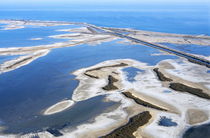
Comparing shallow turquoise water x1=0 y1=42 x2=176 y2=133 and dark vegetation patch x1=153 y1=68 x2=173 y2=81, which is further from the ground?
dark vegetation patch x1=153 y1=68 x2=173 y2=81

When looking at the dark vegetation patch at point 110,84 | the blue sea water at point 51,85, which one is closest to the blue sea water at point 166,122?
the blue sea water at point 51,85

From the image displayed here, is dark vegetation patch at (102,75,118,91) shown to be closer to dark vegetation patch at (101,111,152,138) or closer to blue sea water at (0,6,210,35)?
dark vegetation patch at (101,111,152,138)

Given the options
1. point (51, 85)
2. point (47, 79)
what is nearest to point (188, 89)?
point (51, 85)

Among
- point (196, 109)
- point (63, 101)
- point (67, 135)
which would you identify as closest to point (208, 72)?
point (196, 109)

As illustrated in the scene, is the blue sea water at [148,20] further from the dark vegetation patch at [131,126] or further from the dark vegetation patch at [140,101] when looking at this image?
the dark vegetation patch at [131,126]

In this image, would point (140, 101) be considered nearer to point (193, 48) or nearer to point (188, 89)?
point (188, 89)

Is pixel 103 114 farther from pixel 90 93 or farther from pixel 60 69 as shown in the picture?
pixel 60 69

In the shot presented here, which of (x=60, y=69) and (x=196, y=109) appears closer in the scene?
(x=196, y=109)

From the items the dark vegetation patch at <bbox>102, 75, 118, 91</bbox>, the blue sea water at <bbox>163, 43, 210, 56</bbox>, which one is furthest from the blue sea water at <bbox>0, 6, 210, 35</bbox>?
the dark vegetation patch at <bbox>102, 75, 118, 91</bbox>
